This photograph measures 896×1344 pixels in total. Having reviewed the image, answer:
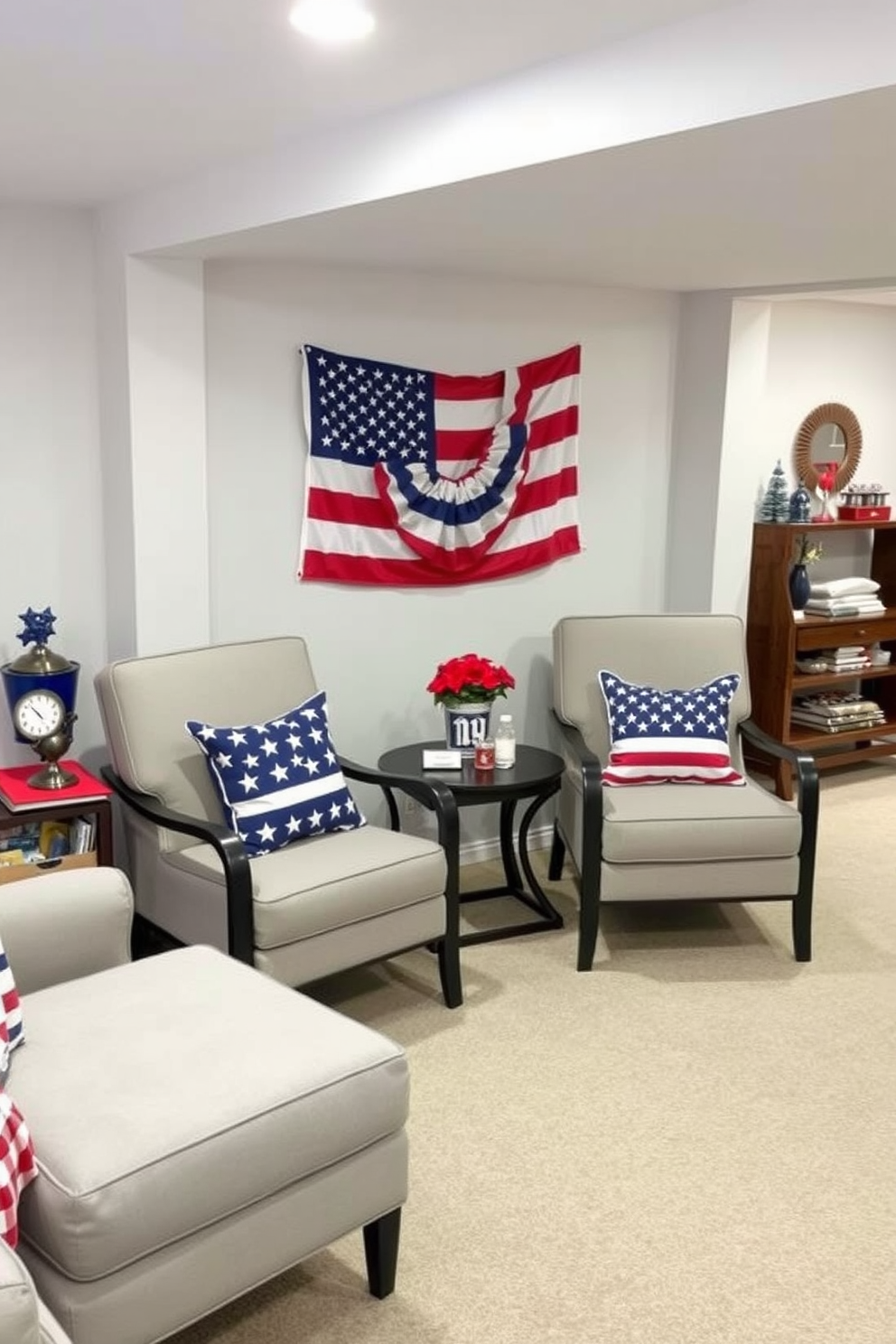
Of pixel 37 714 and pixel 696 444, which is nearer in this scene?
pixel 37 714

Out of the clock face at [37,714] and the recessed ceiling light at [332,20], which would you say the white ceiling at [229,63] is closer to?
the recessed ceiling light at [332,20]

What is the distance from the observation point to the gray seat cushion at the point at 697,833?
3555 mm

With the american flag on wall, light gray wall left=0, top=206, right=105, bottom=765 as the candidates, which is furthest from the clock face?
the american flag on wall

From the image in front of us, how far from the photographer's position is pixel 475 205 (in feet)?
9.09

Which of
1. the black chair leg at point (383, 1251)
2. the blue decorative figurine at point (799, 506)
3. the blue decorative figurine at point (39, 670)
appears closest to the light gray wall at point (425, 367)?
the blue decorative figurine at point (39, 670)

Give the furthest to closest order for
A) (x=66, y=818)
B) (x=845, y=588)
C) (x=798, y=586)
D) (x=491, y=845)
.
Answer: (x=845, y=588)
(x=798, y=586)
(x=491, y=845)
(x=66, y=818)

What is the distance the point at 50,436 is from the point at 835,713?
3525 millimetres

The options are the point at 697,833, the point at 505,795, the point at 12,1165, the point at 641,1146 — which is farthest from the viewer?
the point at 505,795

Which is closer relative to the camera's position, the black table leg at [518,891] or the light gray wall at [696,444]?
the black table leg at [518,891]

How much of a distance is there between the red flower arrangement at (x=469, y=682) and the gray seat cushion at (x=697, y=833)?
1.87ft

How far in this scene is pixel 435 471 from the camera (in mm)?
4238

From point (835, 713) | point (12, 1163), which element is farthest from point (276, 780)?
point (835, 713)

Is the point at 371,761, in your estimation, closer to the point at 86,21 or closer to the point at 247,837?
the point at 247,837

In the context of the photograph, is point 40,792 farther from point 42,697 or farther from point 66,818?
point 42,697
